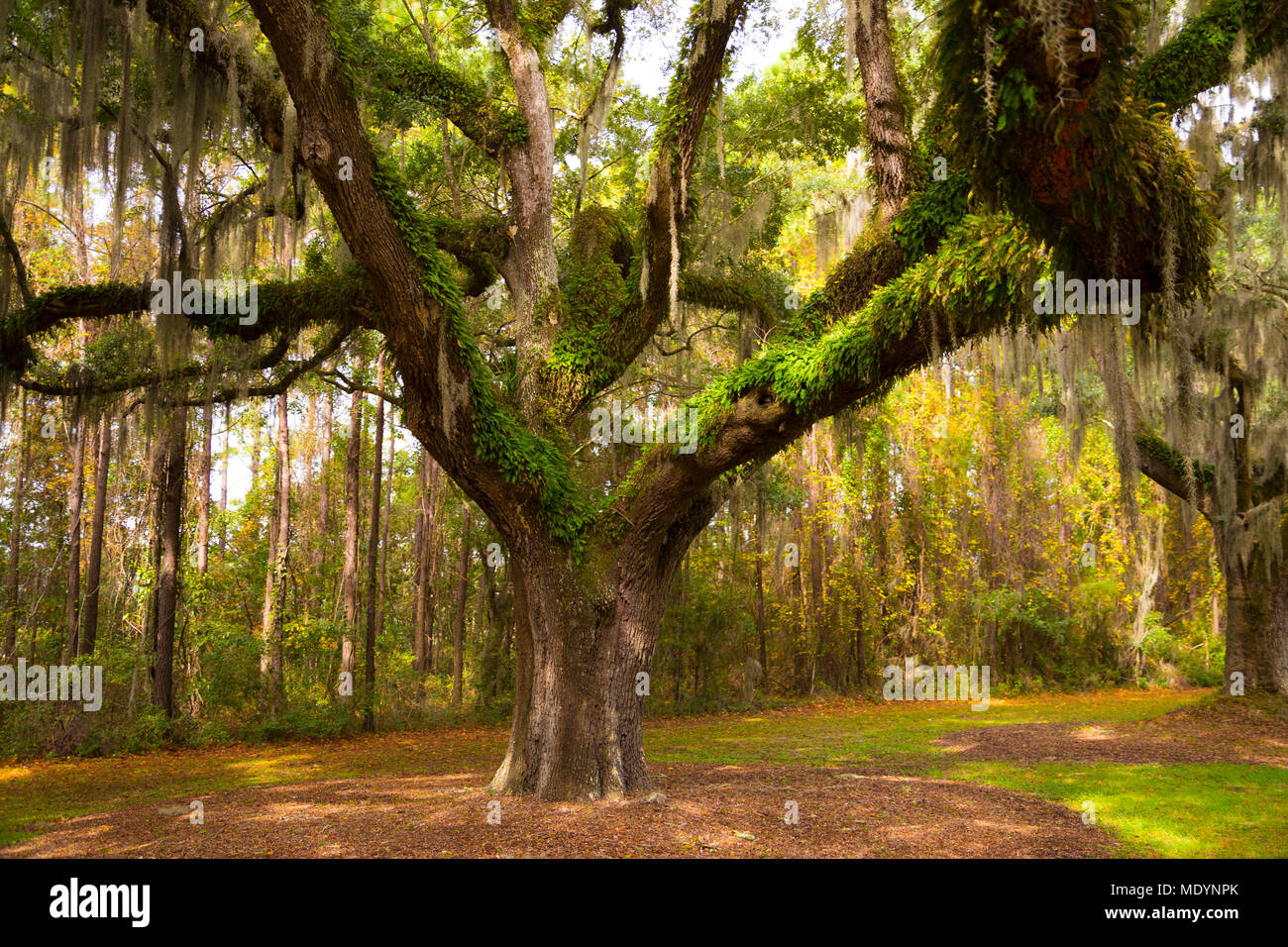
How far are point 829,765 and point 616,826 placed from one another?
4.38 meters

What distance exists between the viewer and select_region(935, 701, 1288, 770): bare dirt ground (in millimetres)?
9781

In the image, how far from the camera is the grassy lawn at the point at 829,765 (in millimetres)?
6555

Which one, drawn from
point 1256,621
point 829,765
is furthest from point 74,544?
point 1256,621

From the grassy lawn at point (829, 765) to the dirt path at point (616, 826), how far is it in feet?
2.14

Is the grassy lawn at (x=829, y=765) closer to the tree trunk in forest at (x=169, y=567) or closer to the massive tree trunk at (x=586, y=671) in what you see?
the tree trunk in forest at (x=169, y=567)

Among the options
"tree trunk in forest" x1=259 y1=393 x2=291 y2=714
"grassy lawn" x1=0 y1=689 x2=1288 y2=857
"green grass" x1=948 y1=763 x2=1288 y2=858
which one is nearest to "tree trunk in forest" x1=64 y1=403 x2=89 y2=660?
"tree trunk in forest" x1=259 y1=393 x2=291 y2=714

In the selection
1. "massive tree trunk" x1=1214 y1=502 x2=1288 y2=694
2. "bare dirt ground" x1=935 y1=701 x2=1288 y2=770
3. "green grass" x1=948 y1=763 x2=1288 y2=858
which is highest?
"massive tree trunk" x1=1214 y1=502 x2=1288 y2=694

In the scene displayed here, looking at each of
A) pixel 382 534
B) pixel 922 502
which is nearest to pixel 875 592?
pixel 922 502

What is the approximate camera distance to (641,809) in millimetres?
6527

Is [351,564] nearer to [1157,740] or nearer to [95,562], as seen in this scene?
[95,562]

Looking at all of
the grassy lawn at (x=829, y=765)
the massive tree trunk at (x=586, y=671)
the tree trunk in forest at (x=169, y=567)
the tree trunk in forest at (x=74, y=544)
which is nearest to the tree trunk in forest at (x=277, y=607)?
the grassy lawn at (x=829, y=765)

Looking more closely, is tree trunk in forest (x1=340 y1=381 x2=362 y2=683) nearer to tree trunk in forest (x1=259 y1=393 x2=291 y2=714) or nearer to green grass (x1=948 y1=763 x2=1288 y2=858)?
tree trunk in forest (x1=259 y1=393 x2=291 y2=714)

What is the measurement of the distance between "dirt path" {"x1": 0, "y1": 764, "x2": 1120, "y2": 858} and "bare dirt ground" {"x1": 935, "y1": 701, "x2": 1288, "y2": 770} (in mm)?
3163
